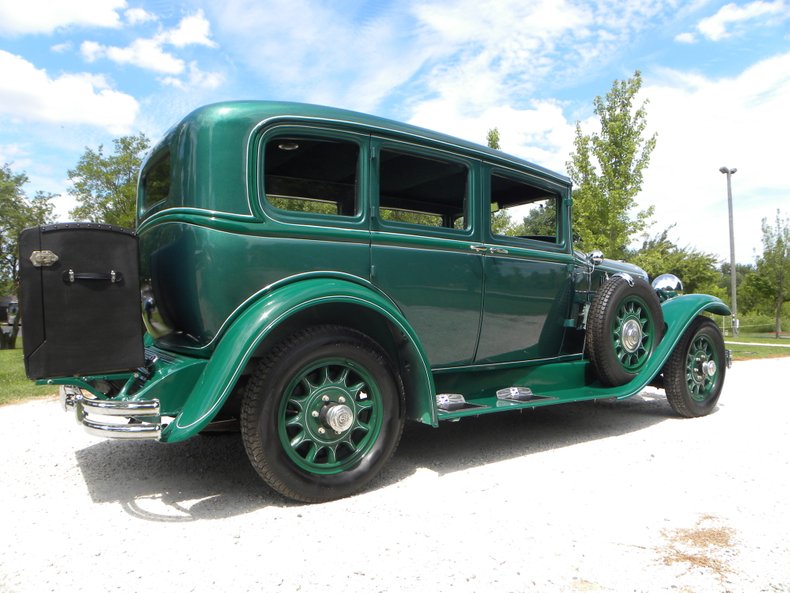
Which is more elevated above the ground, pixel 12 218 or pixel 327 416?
pixel 12 218

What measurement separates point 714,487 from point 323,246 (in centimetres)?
265

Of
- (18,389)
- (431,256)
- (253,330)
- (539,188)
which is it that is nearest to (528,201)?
(539,188)

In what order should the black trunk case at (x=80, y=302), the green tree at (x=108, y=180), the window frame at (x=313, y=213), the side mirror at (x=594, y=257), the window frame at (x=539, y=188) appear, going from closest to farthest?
the black trunk case at (x=80, y=302) → the window frame at (x=313, y=213) → the window frame at (x=539, y=188) → the side mirror at (x=594, y=257) → the green tree at (x=108, y=180)

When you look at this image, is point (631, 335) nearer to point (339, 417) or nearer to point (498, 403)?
point (498, 403)

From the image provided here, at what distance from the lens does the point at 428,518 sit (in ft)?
9.62

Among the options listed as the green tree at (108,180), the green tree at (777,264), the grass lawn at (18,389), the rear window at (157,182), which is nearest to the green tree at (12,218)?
the green tree at (108,180)

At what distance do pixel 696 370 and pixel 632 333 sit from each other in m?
1.07

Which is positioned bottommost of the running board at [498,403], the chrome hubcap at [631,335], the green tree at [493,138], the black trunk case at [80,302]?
the running board at [498,403]

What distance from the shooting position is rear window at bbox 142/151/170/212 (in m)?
3.70

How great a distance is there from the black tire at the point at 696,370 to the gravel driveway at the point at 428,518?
1.68 ft

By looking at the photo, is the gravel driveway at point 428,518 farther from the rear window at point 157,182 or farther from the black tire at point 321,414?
→ the rear window at point 157,182

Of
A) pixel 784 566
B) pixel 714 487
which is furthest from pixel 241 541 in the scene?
pixel 714 487

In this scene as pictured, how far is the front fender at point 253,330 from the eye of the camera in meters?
2.82

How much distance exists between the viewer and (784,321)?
29.8 metres
